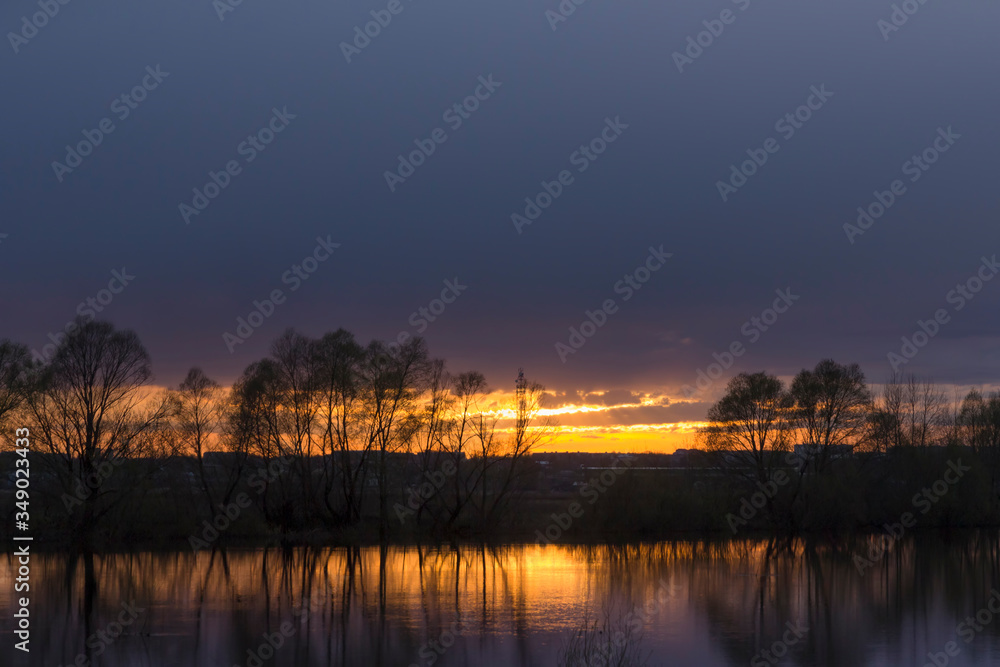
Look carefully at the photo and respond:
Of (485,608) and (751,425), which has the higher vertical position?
(751,425)

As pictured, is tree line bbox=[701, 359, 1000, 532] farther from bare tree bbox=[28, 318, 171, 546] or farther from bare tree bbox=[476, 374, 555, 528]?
bare tree bbox=[28, 318, 171, 546]

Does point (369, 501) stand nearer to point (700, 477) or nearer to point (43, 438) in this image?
point (43, 438)

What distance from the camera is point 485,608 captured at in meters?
24.7

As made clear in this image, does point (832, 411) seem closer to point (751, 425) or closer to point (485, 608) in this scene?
point (751, 425)

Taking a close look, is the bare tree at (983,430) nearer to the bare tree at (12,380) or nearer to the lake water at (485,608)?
the lake water at (485,608)

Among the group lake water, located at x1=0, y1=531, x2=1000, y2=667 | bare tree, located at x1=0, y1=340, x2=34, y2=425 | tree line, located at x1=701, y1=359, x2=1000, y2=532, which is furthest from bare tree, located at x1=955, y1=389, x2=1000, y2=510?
bare tree, located at x1=0, y1=340, x2=34, y2=425

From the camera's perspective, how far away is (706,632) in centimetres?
2155

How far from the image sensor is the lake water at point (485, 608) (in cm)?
1873

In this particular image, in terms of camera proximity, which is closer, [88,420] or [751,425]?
[88,420]

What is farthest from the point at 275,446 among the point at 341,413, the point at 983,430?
the point at 983,430

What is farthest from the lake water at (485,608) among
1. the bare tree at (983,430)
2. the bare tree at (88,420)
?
the bare tree at (983,430)

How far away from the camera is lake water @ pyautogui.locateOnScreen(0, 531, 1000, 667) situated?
18734 mm

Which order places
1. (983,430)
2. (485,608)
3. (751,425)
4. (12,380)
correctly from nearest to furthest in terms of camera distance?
1. (485,608)
2. (12,380)
3. (751,425)
4. (983,430)

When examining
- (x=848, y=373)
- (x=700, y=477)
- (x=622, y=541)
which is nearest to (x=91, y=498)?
(x=622, y=541)
